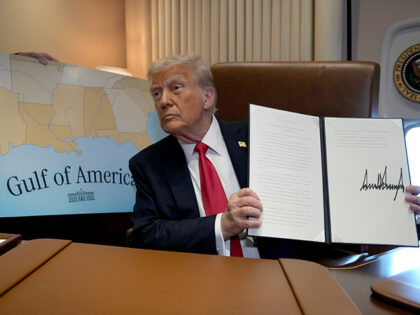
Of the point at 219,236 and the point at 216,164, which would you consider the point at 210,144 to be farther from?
the point at 219,236

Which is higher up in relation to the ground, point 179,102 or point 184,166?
point 179,102

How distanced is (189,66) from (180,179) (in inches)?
19.7

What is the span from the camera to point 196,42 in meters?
3.34

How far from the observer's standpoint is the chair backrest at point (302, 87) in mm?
1508

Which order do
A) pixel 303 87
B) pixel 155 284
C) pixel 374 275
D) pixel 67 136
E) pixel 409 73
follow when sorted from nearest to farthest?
pixel 155 284, pixel 374 275, pixel 303 87, pixel 67 136, pixel 409 73

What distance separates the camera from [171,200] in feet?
4.25

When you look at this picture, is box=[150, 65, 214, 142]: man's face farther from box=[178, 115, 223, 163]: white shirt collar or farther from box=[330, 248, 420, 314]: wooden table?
box=[330, 248, 420, 314]: wooden table

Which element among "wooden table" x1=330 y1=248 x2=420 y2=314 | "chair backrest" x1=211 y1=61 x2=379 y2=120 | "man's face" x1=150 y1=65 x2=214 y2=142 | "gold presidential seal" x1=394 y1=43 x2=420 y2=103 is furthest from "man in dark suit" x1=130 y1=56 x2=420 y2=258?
"gold presidential seal" x1=394 y1=43 x2=420 y2=103

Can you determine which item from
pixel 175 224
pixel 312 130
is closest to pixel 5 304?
pixel 175 224

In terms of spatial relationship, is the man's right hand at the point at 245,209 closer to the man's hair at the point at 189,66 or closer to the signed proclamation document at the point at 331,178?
the signed proclamation document at the point at 331,178

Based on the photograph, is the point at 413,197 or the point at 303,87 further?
the point at 303,87

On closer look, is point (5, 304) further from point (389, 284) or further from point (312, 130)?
point (312, 130)

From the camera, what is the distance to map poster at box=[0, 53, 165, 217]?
6.28ft
